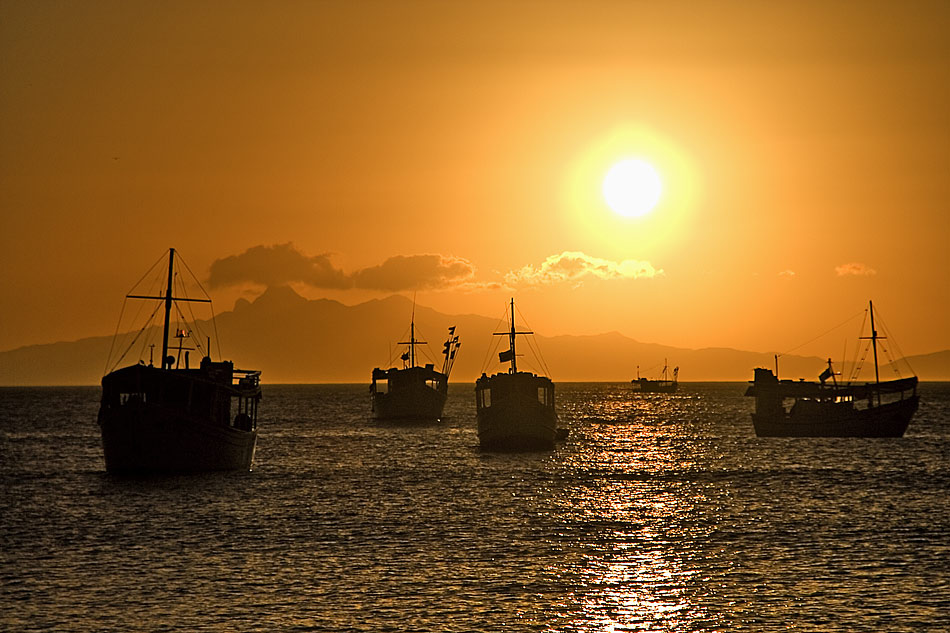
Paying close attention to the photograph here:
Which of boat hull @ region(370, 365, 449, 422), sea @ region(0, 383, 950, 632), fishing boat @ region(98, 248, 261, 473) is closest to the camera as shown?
sea @ region(0, 383, 950, 632)

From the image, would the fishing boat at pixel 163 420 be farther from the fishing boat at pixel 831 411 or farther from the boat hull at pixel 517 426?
the fishing boat at pixel 831 411

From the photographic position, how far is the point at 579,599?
35125 millimetres

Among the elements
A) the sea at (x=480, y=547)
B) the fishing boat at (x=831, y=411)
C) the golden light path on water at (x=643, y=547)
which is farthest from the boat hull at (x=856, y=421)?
the golden light path on water at (x=643, y=547)

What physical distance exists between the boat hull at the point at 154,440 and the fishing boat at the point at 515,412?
29.1 meters

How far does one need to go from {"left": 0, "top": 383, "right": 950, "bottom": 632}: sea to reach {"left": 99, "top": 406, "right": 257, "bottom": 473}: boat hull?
1158 millimetres

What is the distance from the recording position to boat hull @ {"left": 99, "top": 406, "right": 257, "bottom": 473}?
2601 inches

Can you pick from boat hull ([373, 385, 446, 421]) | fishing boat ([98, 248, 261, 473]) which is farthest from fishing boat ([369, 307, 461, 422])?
fishing boat ([98, 248, 261, 473])

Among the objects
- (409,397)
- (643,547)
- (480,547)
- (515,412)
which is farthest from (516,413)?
(409,397)

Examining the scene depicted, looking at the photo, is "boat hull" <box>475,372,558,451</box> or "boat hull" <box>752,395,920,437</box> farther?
"boat hull" <box>752,395,920,437</box>

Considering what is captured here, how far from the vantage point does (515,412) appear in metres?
94.3

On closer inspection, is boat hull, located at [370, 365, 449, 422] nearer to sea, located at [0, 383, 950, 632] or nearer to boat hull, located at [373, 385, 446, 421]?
boat hull, located at [373, 385, 446, 421]

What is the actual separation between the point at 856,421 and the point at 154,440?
263ft

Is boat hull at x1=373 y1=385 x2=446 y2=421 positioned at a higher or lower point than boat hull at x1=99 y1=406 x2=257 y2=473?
higher

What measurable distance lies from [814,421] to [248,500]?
77.3 metres
